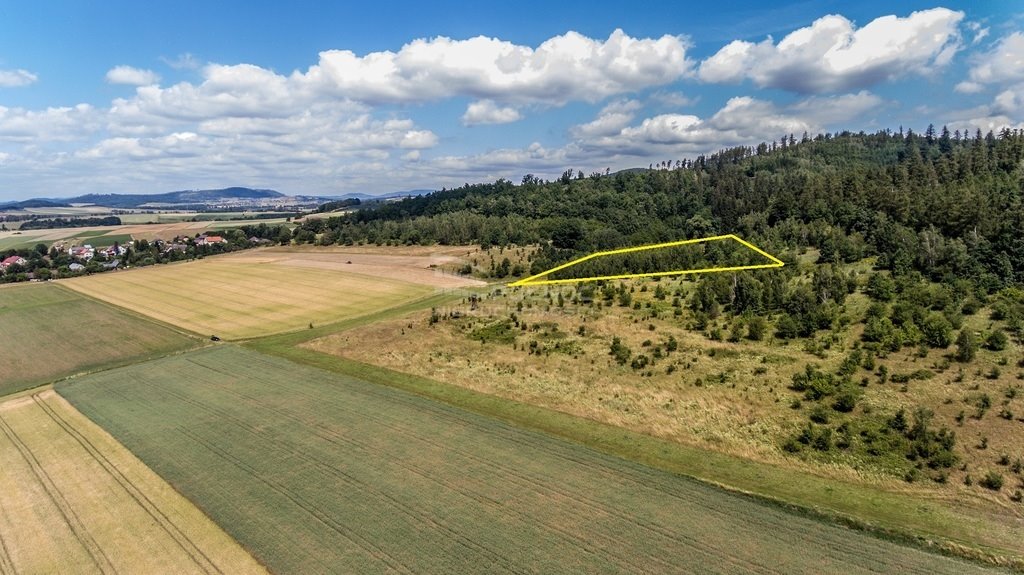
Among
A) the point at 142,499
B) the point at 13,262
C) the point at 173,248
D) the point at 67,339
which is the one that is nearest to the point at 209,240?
the point at 173,248

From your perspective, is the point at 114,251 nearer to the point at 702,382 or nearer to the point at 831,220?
the point at 702,382

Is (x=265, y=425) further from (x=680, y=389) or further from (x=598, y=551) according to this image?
(x=680, y=389)

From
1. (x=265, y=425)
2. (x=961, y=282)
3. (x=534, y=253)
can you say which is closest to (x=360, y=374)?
(x=265, y=425)

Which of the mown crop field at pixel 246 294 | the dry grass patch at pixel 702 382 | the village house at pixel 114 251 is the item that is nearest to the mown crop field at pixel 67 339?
the mown crop field at pixel 246 294

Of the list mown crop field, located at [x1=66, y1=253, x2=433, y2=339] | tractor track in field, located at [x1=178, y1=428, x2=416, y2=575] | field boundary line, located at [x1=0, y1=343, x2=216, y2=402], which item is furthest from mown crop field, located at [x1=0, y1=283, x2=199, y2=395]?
tractor track in field, located at [x1=178, y1=428, x2=416, y2=575]

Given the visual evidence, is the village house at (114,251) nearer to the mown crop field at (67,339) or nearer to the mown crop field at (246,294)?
the mown crop field at (246,294)

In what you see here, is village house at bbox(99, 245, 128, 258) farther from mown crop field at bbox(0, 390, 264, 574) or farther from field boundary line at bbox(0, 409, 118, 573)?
mown crop field at bbox(0, 390, 264, 574)

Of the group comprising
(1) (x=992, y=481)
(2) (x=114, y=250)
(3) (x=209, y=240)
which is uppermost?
(3) (x=209, y=240)

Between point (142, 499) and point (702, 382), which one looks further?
point (702, 382)
